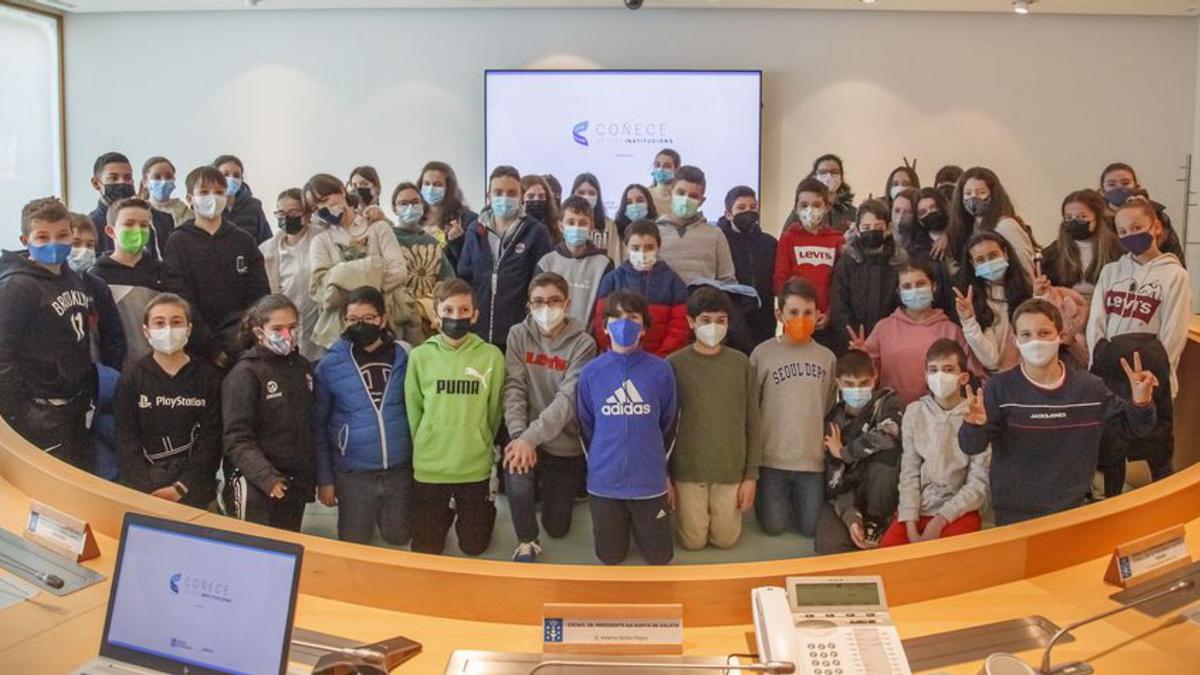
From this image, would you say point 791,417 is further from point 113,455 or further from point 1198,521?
point 113,455

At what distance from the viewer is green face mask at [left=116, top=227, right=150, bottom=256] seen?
4074mm

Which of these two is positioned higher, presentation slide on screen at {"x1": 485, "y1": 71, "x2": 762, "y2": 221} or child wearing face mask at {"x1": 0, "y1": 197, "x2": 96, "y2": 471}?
presentation slide on screen at {"x1": 485, "y1": 71, "x2": 762, "y2": 221}

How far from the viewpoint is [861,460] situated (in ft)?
13.6

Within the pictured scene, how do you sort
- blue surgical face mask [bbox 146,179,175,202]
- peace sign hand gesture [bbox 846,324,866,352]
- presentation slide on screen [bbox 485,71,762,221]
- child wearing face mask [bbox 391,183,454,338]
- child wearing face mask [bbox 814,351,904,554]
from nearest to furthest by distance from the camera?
child wearing face mask [bbox 814,351,904,554]
peace sign hand gesture [bbox 846,324,866,352]
child wearing face mask [bbox 391,183,454,338]
blue surgical face mask [bbox 146,179,175,202]
presentation slide on screen [bbox 485,71,762,221]

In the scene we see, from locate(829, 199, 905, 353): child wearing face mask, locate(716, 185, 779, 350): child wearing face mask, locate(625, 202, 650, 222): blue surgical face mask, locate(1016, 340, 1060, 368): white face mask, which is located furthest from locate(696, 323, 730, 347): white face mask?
locate(625, 202, 650, 222): blue surgical face mask

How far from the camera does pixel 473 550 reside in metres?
4.13

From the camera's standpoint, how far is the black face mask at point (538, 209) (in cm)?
522

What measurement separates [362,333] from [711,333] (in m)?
1.38

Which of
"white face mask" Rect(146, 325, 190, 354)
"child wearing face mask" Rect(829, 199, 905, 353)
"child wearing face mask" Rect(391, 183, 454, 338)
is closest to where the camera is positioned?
"white face mask" Rect(146, 325, 190, 354)

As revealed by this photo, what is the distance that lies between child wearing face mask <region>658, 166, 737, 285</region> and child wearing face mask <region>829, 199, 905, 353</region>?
52 centimetres

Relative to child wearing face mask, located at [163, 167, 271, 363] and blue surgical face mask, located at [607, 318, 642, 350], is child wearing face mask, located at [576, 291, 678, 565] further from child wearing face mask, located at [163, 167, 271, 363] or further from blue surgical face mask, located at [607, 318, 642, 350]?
child wearing face mask, located at [163, 167, 271, 363]

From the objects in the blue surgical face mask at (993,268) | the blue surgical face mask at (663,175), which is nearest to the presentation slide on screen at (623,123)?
the blue surgical face mask at (663,175)

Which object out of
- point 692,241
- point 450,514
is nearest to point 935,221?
point 692,241

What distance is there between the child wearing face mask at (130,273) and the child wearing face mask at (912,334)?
3.07 metres
